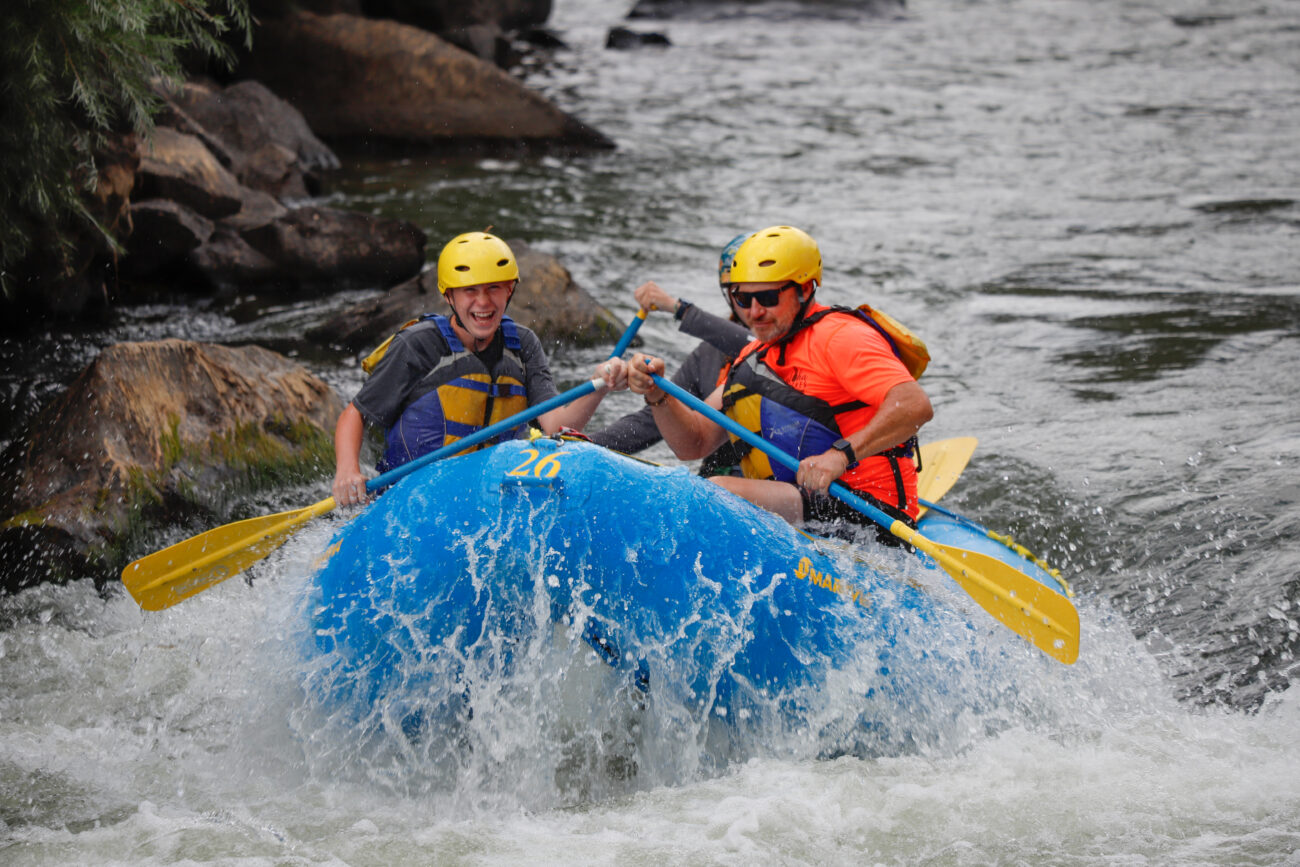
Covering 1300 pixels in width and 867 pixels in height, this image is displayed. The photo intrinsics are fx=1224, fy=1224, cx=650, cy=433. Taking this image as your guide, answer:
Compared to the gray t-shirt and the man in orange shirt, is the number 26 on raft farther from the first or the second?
the gray t-shirt

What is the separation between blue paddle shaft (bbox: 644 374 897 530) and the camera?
3.89 metres

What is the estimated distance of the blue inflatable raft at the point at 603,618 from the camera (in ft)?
11.2

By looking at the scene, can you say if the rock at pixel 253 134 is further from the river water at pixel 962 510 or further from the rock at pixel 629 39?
the rock at pixel 629 39

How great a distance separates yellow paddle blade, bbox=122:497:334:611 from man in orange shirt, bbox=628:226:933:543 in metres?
1.41

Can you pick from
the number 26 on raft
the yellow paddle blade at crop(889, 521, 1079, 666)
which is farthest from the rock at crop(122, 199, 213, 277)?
the yellow paddle blade at crop(889, 521, 1079, 666)

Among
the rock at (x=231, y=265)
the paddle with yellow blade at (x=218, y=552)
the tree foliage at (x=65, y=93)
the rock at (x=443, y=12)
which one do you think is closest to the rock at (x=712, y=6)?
the rock at (x=443, y=12)

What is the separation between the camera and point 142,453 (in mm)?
5258

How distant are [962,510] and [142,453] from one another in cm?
378

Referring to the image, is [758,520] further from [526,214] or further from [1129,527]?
[526,214]

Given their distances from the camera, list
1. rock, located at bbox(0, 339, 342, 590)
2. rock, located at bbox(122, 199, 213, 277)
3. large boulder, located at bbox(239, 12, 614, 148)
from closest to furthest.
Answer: rock, located at bbox(0, 339, 342, 590), rock, located at bbox(122, 199, 213, 277), large boulder, located at bbox(239, 12, 614, 148)

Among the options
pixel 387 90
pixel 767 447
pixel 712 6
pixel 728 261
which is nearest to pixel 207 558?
pixel 767 447

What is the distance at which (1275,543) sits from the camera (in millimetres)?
5199

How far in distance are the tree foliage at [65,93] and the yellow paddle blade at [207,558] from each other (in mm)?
2593

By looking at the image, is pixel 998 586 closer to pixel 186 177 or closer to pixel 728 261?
pixel 728 261
